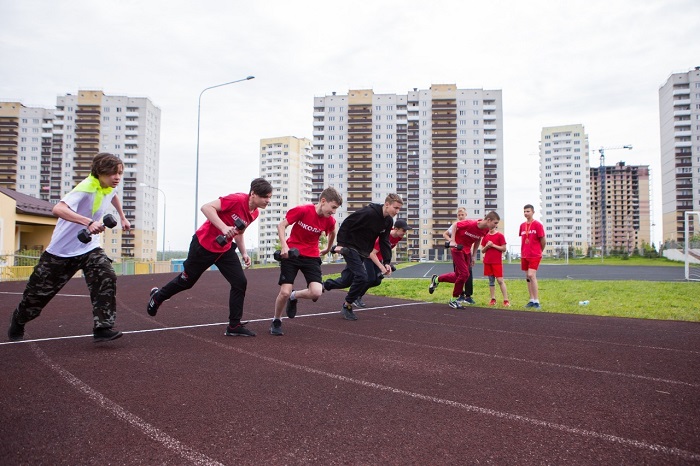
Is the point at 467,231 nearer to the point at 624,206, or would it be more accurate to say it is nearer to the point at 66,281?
the point at 66,281

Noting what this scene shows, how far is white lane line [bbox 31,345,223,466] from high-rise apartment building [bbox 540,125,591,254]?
14251 cm

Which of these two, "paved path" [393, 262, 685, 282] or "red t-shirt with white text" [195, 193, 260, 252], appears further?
"paved path" [393, 262, 685, 282]

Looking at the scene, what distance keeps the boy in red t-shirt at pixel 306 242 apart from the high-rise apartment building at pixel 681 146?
100 m

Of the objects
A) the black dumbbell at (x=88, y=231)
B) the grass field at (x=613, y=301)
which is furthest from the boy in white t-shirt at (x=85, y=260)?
the grass field at (x=613, y=301)

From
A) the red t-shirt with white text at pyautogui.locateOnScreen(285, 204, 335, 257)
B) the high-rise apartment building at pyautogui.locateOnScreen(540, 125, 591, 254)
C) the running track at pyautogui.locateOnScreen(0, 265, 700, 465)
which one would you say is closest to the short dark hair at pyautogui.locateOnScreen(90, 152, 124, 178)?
the running track at pyautogui.locateOnScreen(0, 265, 700, 465)

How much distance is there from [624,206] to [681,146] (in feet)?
312

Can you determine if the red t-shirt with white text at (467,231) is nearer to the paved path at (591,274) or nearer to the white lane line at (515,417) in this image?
the white lane line at (515,417)

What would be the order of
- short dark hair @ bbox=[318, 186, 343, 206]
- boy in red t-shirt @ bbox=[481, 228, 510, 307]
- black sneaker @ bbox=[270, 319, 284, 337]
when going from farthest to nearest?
boy in red t-shirt @ bbox=[481, 228, 510, 307] < short dark hair @ bbox=[318, 186, 343, 206] < black sneaker @ bbox=[270, 319, 284, 337]

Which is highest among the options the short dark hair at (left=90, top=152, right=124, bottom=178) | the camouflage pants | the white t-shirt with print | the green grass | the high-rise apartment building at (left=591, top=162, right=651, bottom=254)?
the high-rise apartment building at (left=591, top=162, right=651, bottom=254)

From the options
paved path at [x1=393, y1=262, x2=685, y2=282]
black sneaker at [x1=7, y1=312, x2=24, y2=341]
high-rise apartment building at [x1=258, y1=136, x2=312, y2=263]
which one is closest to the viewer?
black sneaker at [x1=7, y1=312, x2=24, y2=341]

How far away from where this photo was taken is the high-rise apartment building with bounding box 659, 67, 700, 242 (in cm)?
8750

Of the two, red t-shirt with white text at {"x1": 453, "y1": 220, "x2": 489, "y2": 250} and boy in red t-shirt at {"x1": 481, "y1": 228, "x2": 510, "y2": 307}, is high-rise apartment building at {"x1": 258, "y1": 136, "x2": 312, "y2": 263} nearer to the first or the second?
boy in red t-shirt at {"x1": 481, "y1": 228, "x2": 510, "y2": 307}

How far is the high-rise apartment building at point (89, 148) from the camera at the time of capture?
99875 millimetres

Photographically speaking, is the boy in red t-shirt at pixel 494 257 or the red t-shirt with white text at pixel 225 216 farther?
the boy in red t-shirt at pixel 494 257
